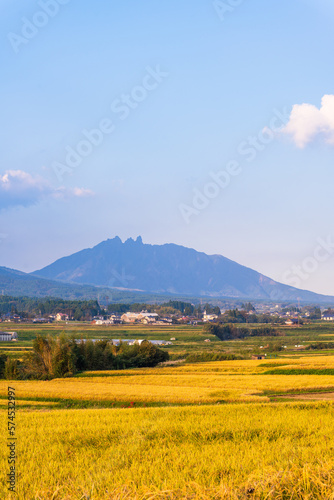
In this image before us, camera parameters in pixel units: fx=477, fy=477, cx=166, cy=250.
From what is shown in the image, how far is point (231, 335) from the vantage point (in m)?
127

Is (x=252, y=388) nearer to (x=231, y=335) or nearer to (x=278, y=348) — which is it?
(x=278, y=348)

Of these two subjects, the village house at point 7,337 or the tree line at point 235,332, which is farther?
the tree line at point 235,332

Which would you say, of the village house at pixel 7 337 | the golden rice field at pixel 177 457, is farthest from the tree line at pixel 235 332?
the golden rice field at pixel 177 457

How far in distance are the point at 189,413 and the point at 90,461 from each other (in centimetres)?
601

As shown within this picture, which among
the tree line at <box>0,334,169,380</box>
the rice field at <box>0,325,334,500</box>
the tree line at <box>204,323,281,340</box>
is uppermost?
the rice field at <box>0,325,334,500</box>

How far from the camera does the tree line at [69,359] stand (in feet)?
155

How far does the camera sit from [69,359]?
48594mm

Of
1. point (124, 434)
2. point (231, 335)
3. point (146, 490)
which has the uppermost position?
point (146, 490)

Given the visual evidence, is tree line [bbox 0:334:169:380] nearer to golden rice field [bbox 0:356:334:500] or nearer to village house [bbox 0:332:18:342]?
golden rice field [bbox 0:356:334:500]

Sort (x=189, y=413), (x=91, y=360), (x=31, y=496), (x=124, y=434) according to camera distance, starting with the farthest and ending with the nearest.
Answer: (x=91, y=360) < (x=189, y=413) < (x=124, y=434) < (x=31, y=496)

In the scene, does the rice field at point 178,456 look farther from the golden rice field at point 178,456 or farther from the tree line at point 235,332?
the tree line at point 235,332

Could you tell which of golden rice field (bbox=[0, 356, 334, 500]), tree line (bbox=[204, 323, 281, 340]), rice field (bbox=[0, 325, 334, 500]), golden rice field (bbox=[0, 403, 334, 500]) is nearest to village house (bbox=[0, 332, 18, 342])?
tree line (bbox=[204, 323, 281, 340])

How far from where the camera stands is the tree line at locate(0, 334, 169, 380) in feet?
155

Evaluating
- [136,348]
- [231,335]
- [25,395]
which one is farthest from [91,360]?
[231,335]
